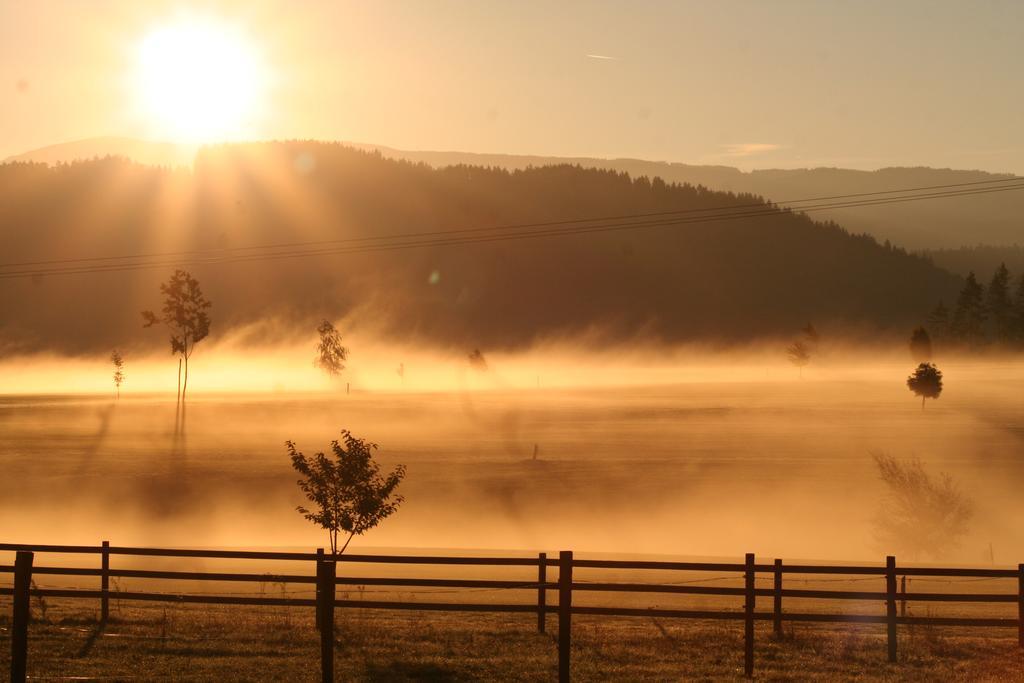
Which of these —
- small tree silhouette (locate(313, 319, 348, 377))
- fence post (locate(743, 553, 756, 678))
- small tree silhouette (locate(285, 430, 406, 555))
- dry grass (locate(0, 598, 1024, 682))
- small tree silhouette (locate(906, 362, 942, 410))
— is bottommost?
dry grass (locate(0, 598, 1024, 682))

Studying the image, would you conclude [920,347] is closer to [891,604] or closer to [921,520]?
[921,520]

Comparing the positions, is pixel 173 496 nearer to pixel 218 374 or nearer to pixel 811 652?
pixel 811 652

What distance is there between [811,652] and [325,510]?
17213mm

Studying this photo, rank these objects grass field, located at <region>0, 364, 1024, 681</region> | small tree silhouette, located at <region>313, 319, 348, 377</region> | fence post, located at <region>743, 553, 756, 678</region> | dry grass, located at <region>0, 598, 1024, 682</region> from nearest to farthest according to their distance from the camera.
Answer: dry grass, located at <region>0, 598, 1024, 682</region>, fence post, located at <region>743, 553, 756, 678</region>, grass field, located at <region>0, 364, 1024, 681</region>, small tree silhouette, located at <region>313, 319, 348, 377</region>

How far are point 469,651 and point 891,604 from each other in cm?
681

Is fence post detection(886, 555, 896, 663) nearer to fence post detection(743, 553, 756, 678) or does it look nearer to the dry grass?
the dry grass

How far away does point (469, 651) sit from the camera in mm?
18672

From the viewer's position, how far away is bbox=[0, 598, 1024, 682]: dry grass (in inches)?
673

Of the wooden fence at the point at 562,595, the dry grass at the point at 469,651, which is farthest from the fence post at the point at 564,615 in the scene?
the dry grass at the point at 469,651

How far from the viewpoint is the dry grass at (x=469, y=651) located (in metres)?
17.1

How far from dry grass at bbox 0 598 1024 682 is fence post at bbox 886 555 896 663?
0.87ft

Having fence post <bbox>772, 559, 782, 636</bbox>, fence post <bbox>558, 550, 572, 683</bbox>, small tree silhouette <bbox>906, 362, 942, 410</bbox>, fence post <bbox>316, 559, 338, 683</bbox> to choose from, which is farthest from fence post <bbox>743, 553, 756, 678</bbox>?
small tree silhouette <bbox>906, 362, 942, 410</bbox>

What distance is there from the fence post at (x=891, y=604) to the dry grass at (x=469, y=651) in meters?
0.26

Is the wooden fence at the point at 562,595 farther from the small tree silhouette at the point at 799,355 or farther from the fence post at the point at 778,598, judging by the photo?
the small tree silhouette at the point at 799,355
